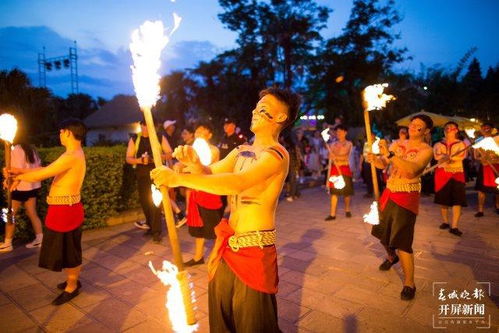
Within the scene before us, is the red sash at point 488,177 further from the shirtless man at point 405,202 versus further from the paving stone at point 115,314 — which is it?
the paving stone at point 115,314

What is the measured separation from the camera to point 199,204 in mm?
5137

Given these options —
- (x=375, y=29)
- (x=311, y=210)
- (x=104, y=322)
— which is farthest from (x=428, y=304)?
(x=375, y=29)

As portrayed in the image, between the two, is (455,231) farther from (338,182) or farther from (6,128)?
(6,128)

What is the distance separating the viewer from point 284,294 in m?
4.24

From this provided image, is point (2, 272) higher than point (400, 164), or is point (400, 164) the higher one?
point (400, 164)

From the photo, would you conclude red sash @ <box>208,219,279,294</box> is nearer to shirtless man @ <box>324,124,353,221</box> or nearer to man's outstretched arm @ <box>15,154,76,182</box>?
man's outstretched arm @ <box>15,154,76,182</box>

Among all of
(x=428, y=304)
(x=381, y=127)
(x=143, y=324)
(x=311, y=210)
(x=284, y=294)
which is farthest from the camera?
(x=381, y=127)

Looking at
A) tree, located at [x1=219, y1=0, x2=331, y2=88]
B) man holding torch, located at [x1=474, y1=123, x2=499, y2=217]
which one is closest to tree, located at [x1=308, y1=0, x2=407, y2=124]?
tree, located at [x1=219, y1=0, x2=331, y2=88]

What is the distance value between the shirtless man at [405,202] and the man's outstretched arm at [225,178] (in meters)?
2.28

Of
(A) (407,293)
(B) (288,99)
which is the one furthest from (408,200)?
(B) (288,99)

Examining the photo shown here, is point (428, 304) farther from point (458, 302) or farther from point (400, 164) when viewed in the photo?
point (400, 164)

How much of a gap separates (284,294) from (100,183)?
4.86 meters

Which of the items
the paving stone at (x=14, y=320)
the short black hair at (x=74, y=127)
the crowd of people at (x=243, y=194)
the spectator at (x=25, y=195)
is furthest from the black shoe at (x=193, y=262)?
the spectator at (x=25, y=195)

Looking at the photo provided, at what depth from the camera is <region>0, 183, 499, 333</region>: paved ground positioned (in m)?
3.61
